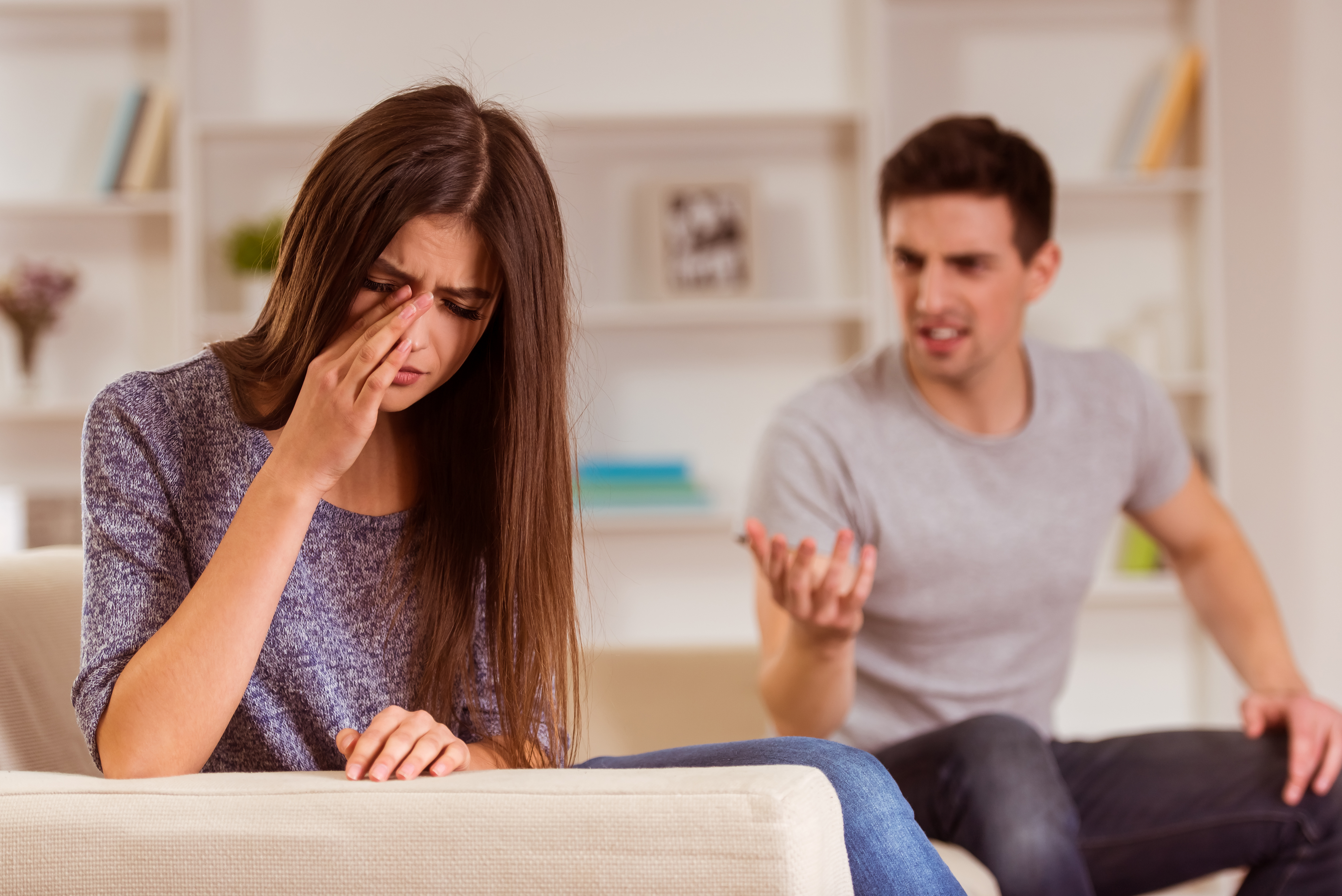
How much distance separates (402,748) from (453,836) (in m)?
0.13

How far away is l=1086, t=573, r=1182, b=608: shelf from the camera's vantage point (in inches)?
108

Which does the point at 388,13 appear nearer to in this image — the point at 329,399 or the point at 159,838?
the point at 329,399

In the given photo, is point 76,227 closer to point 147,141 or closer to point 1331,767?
point 147,141

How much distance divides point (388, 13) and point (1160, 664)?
7.99 ft

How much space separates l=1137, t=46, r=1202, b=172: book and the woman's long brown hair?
6.75 ft

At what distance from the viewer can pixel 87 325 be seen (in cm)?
291

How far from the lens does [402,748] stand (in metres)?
0.88

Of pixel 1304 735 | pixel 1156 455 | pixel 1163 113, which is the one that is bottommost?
pixel 1304 735

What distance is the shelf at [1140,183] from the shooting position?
2764mm

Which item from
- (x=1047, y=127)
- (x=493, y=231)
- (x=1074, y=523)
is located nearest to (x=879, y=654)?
(x=1074, y=523)

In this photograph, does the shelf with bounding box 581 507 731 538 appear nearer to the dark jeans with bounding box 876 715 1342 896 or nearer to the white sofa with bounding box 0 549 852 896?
the dark jeans with bounding box 876 715 1342 896

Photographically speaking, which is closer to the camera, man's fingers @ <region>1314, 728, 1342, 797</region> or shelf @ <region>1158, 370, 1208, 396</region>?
man's fingers @ <region>1314, 728, 1342, 797</region>

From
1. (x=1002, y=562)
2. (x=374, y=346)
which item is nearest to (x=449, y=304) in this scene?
(x=374, y=346)

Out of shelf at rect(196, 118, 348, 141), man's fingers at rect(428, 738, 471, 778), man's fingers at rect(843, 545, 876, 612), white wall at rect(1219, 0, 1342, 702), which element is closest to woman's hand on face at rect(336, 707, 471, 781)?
man's fingers at rect(428, 738, 471, 778)
